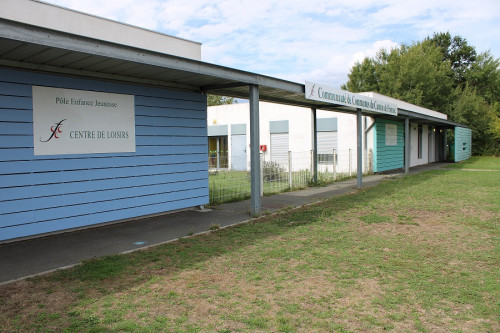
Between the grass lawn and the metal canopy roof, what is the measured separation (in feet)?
8.99

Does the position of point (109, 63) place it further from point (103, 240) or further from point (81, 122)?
point (103, 240)

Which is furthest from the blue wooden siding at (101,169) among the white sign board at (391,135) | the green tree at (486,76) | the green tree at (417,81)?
the green tree at (486,76)

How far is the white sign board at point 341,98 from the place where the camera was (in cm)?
994

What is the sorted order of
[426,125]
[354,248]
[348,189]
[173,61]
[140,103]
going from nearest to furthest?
[354,248], [173,61], [140,103], [348,189], [426,125]

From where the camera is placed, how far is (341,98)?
456 inches

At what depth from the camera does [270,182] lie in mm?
12922

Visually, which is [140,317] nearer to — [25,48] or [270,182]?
[25,48]

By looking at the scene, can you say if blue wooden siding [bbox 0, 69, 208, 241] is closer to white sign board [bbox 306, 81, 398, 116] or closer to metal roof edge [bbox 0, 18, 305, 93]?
Answer: metal roof edge [bbox 0, 18, 305, 93]

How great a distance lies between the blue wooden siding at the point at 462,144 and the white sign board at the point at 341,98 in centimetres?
1801

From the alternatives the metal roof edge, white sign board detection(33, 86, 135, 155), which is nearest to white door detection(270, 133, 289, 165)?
the metal roof edge

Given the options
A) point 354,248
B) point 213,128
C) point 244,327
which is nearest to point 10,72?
point 244,327

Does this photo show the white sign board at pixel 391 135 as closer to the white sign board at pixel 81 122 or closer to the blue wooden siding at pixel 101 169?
the blue wooden siding at pixel 101 169

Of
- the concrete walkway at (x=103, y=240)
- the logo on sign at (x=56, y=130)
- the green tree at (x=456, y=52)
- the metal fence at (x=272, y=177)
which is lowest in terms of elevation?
the concrete walkway at (x=103, y=240)

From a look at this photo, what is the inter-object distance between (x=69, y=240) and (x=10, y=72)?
2694 mm
